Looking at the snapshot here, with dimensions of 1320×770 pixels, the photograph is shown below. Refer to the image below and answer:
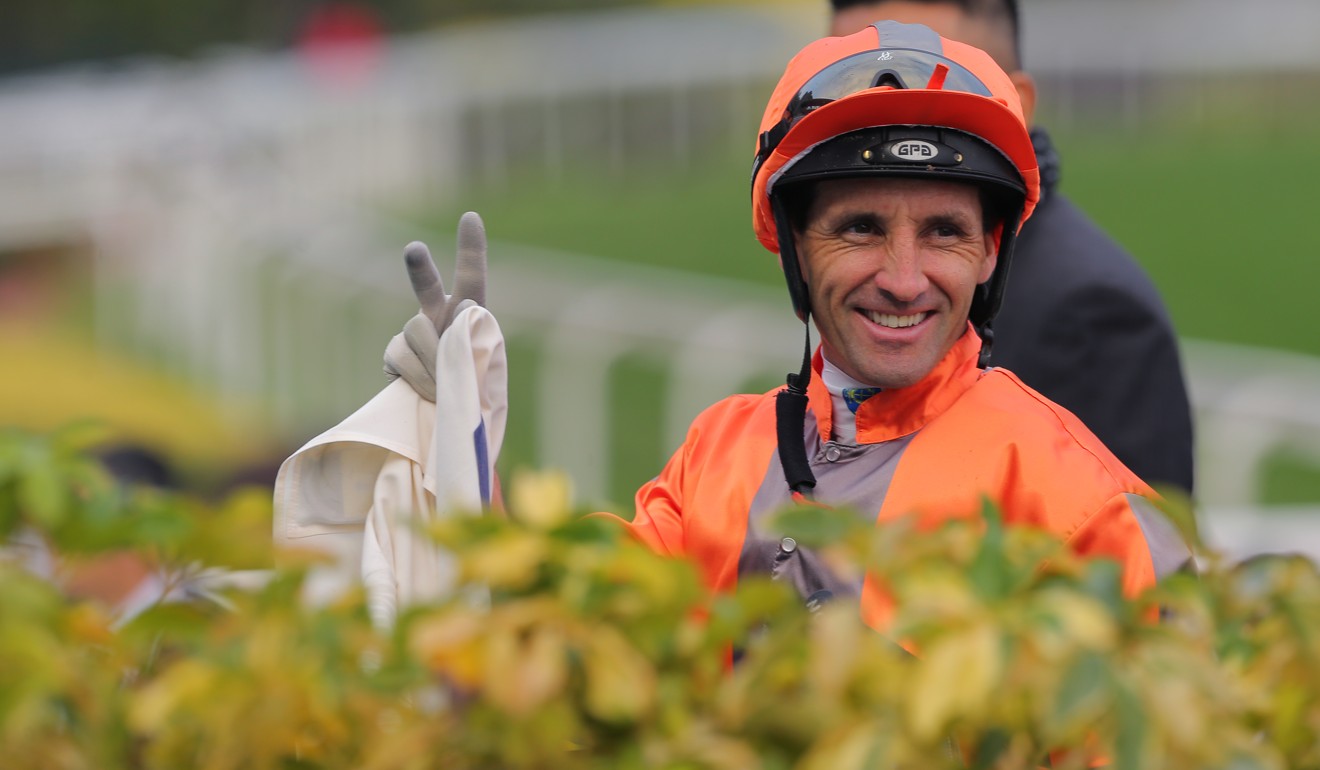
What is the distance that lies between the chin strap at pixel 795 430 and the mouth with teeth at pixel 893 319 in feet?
0.29

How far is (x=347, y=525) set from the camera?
2369mm

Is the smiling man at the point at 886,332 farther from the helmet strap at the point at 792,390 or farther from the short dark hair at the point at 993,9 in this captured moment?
the short dark hair at the point at 993,9

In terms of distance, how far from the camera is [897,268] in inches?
92.0

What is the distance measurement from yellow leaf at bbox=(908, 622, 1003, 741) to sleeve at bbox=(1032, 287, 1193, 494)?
1.74 meters

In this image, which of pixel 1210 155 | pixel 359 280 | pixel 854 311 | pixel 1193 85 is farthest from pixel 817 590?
pixel 1193 85

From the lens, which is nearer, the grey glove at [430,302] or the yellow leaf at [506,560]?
the yellow leaf at [506,560]

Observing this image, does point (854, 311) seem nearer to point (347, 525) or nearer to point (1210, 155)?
point (347, 525)

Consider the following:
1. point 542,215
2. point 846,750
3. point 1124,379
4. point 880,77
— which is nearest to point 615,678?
point 846,750

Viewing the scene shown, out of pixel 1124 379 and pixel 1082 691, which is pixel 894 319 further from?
pixel 1082 691

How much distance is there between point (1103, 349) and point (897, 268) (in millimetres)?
785

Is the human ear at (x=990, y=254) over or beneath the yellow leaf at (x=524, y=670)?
over

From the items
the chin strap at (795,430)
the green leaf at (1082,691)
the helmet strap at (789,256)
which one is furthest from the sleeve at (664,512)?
the green leaf at (1082,691)

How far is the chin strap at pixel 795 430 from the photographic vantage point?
236cm

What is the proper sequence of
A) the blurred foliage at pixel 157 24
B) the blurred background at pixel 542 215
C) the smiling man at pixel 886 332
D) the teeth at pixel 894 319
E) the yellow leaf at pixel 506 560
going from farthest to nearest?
the blurred foliage at pixel 157 24 < the blurred background at pixel 542 215 < the teeth at pixel 894 319 < the smiling man at pixel 886 332 < the yellow leaf at pixel 506 560
